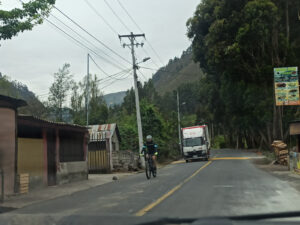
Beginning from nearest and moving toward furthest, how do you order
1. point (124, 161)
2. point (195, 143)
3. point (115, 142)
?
point (124, 161) → point (195, 143) → point (115, 142)

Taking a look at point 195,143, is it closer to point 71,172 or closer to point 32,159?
point 71,172

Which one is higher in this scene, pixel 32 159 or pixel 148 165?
pixel 32 159

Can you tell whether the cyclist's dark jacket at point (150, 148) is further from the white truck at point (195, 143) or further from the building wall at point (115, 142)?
the building wall at point (115, 142)

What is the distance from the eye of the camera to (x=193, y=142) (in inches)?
1202

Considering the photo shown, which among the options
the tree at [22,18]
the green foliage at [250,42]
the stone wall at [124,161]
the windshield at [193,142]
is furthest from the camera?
the windshield at [193,142]

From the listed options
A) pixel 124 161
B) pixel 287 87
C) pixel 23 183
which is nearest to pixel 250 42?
pixel 287 87

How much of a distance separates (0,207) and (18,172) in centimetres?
361

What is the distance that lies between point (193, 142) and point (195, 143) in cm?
22

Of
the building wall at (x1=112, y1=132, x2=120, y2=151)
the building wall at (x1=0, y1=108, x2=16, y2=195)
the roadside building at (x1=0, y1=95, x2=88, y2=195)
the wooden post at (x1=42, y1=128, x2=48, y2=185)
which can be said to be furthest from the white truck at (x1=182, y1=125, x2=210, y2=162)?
the building wall at (x1=0, y1=108, x2=16, y2=195)

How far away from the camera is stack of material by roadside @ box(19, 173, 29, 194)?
11752mm

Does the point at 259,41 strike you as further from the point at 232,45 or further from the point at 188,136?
the point at 188,136

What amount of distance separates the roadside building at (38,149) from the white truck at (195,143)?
14005mm

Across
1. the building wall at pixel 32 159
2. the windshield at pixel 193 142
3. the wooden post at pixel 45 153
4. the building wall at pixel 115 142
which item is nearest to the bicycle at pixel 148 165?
the wooden post at pixel 45 153

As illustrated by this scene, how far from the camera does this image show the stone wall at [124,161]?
75.4ft
